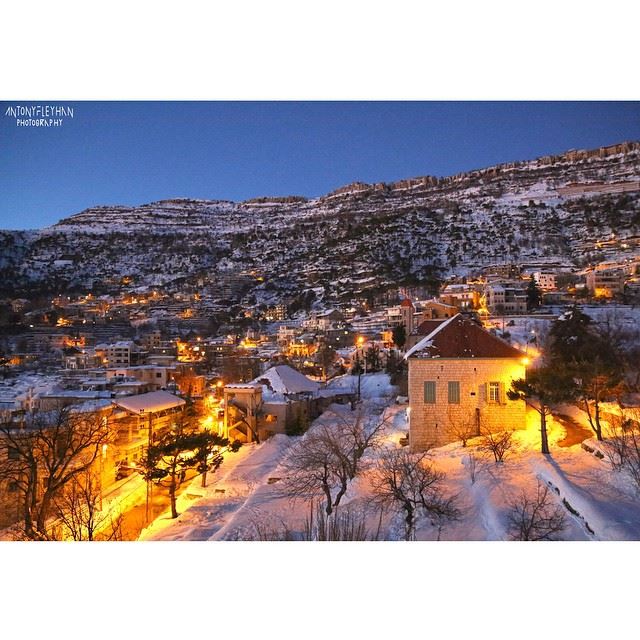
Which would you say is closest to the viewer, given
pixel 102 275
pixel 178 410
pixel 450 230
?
pixel 178 410

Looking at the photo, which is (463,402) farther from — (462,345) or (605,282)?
(605,282)

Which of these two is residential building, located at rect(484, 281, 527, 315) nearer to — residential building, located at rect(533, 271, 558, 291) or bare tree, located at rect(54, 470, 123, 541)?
residential building, located at rect(533, 271, 558, 291)

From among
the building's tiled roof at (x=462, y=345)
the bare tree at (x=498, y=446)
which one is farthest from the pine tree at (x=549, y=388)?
the building's tiled roof at (x=462, y=345)

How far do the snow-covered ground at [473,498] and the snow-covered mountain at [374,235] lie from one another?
24164 mm

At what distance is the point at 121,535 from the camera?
5449 millimetres

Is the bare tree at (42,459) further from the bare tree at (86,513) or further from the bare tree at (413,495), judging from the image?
the bare tree at (413,495)

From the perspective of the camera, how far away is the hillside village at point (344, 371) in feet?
15.3

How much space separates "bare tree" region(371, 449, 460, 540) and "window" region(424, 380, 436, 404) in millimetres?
1961

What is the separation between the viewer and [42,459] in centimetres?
603

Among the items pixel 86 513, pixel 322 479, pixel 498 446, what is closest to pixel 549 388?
pixel 498 446

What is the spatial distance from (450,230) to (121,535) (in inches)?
1589

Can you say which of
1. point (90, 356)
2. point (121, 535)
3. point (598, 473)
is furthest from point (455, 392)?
point (90, 356)

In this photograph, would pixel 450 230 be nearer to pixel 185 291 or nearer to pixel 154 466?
pixel 185 291

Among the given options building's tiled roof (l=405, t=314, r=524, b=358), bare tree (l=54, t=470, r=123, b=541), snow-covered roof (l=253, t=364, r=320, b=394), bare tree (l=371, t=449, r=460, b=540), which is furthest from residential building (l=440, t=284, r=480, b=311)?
bare tree (l=54, t=470, r=123, b=541)
